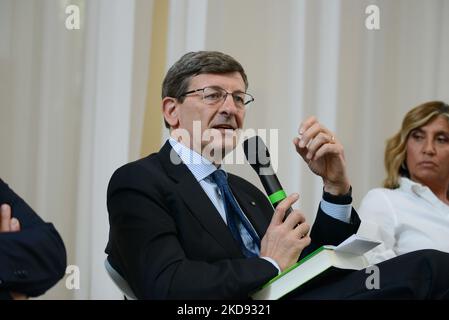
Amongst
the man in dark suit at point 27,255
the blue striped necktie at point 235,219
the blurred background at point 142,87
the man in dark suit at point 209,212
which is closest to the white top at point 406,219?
the blurred background at point 142,87

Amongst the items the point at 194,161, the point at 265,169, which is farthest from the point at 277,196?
the point at 194,161

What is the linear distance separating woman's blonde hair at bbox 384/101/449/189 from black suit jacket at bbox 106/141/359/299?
2.43 feet

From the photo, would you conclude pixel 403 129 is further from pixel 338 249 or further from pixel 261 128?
pixel 338 249

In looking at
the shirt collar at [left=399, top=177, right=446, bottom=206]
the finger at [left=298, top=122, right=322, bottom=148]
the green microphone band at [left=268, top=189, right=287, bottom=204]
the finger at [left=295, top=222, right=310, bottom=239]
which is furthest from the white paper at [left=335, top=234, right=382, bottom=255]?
the shirt collar at [left=399, top=177, right=446, bottom=206]

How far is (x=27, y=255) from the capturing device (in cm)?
130

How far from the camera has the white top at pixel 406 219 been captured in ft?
7.31

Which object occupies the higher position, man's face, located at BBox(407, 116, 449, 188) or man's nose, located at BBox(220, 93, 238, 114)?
man's nose, located at BBox(220, 93, 238, 114)

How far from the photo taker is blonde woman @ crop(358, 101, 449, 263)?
2.24m

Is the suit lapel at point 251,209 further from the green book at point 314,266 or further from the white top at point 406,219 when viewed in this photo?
the white top at point 406,219

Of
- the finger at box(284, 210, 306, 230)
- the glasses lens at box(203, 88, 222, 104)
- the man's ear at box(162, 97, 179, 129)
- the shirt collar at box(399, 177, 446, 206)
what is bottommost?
the shirt collar at box(399, 177, 446, 206)

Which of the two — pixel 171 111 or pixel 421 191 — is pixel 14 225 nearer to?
pixel 171 111

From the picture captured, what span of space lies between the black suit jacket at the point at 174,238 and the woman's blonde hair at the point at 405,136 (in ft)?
2.43

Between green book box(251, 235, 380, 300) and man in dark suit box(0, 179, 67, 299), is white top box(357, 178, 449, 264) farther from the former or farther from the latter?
man in dark suit box(0, 179, 67, 299)

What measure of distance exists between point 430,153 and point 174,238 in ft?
4.20
